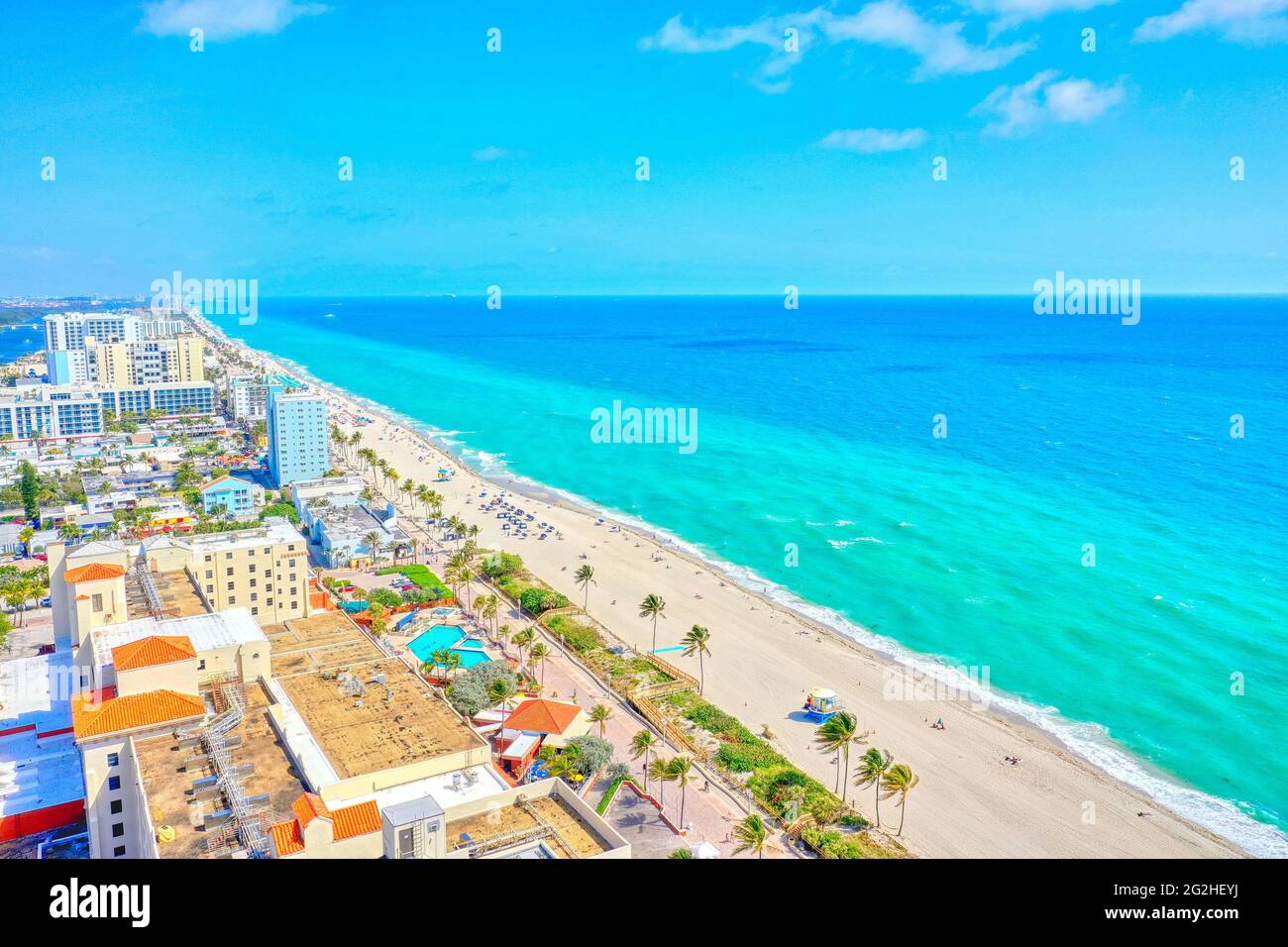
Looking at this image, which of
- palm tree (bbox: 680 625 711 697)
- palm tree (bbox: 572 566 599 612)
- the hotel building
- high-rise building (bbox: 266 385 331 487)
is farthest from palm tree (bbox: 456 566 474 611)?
high-rise building (bbox: 266 385 331 487)

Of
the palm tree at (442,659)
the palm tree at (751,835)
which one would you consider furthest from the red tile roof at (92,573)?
the palm tree at (751,835)

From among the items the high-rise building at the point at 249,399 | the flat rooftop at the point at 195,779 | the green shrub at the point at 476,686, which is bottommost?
the green shrub at the point at 476,686

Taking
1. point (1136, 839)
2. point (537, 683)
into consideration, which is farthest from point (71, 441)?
point (1136, 839)

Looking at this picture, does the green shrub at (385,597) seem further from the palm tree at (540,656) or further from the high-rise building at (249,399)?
the high-rise building at (249,399)

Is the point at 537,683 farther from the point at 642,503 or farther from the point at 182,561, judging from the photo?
the point at 642,503

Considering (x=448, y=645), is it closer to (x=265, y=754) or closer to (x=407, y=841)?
(x=265, y=754)

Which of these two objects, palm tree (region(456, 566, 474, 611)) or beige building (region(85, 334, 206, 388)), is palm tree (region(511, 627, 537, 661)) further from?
beige building (region(85, 334, 206, 388))
